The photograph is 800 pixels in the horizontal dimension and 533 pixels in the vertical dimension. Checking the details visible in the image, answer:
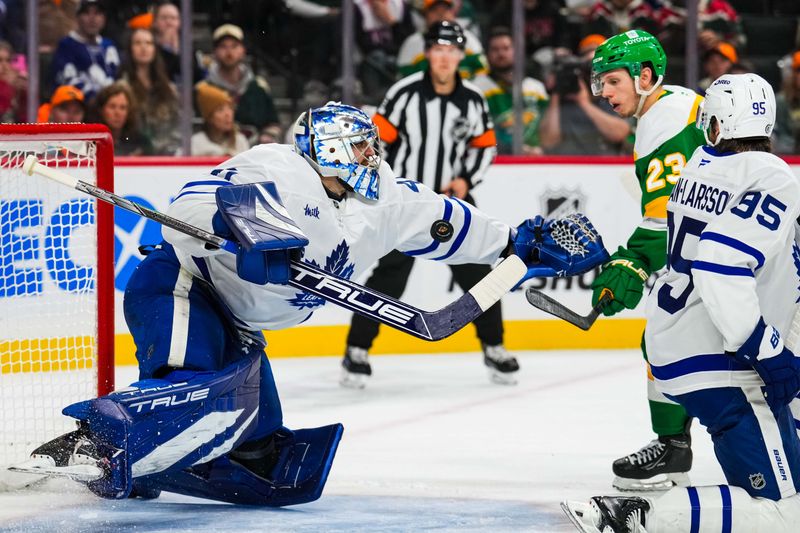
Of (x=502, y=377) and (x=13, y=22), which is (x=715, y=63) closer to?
(x=502, y=377)

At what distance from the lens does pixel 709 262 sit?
255 cm

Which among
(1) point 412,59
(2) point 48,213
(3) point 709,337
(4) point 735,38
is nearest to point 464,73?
(1) point 412,59

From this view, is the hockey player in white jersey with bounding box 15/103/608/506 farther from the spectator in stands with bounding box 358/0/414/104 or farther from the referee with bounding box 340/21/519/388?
the spectator in stands with bounding box 358/0/414/104

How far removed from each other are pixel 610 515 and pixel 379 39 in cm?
356

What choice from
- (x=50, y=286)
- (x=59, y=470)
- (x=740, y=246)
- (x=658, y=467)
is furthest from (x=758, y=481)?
(x=50, y=286)

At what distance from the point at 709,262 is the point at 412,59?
11.6ft

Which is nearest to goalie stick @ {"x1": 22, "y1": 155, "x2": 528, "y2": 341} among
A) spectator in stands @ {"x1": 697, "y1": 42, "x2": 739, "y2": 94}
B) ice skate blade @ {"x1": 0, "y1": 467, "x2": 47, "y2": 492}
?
ice skate blade @ {"x1": 0, "y1": 467, "x2": 47, "y2": 492}

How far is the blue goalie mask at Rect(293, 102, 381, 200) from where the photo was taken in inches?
120

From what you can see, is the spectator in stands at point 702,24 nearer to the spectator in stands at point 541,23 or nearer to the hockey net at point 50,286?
the spectator in stands at point 541,23

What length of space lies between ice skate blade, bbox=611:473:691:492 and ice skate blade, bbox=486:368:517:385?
1.54 m

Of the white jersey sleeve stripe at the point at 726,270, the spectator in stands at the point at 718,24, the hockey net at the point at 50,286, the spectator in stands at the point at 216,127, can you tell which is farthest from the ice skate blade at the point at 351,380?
the white jersey sleeve stripe at the point at 726,270

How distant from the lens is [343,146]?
120 inches

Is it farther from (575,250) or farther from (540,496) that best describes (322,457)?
(575,250)

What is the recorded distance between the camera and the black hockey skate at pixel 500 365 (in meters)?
5.12
